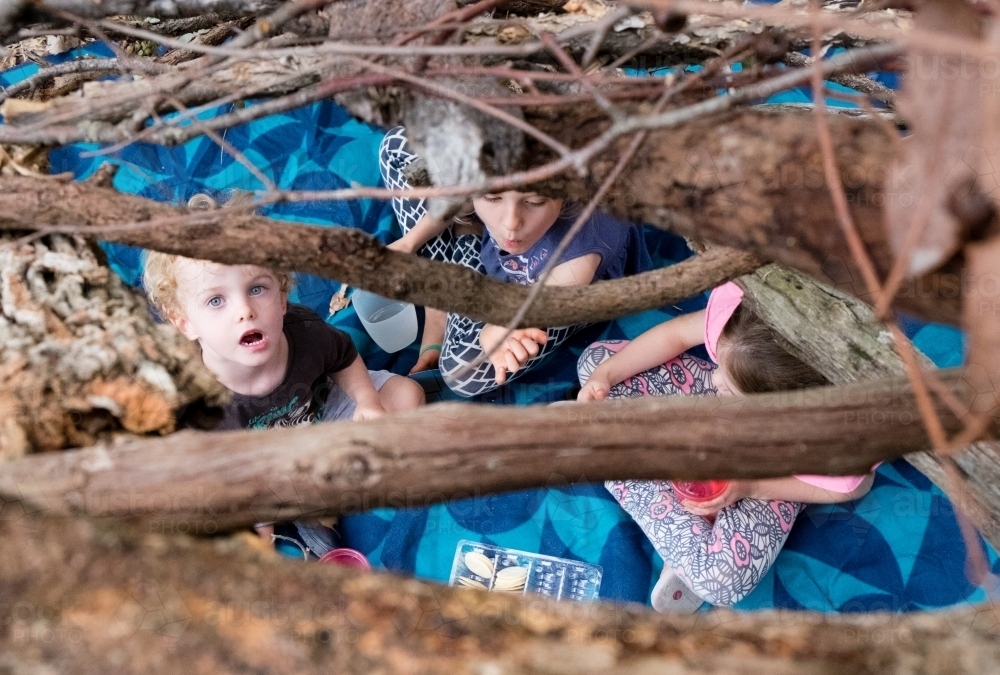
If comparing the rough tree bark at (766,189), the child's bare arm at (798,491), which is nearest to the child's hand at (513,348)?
the child's bare arm at (798,491)

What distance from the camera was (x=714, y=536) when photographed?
1.24m

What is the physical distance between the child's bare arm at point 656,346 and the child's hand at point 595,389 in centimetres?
2

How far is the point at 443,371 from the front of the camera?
4.90ft

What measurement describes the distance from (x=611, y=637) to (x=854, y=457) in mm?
228

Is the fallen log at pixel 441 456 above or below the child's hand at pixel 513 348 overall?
above

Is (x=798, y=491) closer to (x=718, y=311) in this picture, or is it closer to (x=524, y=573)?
(x=718, y=311)

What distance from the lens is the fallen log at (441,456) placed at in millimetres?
445

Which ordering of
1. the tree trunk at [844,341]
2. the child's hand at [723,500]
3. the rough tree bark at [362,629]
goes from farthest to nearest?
the child's hand at [723,500] → the tree trunk at [844,341] → the rough tree bark at [362,629]

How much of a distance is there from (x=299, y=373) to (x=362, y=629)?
0.97 meters

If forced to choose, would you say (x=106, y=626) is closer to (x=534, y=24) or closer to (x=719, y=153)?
(x=719, y=153)

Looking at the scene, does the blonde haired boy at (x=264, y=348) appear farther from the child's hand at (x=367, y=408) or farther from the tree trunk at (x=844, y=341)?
the tree trunk at (x=844, y=341)

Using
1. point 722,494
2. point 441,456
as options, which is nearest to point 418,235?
point 722,494

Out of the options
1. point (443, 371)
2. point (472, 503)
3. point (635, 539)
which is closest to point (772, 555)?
point (635, 539)

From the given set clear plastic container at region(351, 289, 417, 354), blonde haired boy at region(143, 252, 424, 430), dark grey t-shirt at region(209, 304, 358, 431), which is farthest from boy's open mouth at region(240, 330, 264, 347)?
clear plastic container at region(351, 289, 417, 354)
